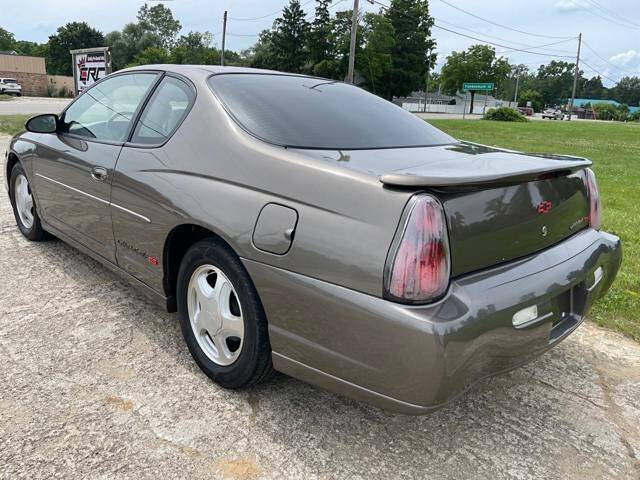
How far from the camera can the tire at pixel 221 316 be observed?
2.23 m

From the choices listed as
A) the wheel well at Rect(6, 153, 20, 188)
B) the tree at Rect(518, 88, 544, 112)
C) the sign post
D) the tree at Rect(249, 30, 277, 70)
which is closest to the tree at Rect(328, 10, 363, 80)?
the tree at Rect(249, 30, 277, 70)

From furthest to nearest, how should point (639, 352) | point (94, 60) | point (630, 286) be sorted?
point (94, 60) → point (630, 286) → point (639, 352)

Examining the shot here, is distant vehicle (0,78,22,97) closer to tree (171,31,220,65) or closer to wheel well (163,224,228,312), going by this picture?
tree (171,31,220,65)

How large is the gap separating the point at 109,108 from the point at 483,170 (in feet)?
7.79

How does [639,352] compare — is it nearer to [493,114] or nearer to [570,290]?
[570,290]

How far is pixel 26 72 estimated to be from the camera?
1966 inches

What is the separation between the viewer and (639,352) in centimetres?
308

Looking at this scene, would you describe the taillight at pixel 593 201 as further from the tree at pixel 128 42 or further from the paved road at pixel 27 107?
the tree at pixel 128 42

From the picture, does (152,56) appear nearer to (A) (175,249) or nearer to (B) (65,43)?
(B) (65,43)

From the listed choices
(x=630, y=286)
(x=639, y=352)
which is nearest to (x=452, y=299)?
(x=639, y=352)

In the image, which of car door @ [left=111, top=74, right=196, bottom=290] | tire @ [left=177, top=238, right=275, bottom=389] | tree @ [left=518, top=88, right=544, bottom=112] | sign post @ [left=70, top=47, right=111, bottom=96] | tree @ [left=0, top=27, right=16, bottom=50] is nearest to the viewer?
tire @ [left=177, top=238, right=275, bottom=389]

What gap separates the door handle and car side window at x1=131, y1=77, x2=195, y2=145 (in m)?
0.26

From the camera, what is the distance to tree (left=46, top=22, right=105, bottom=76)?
267 ft

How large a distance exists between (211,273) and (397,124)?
1.35 meters
